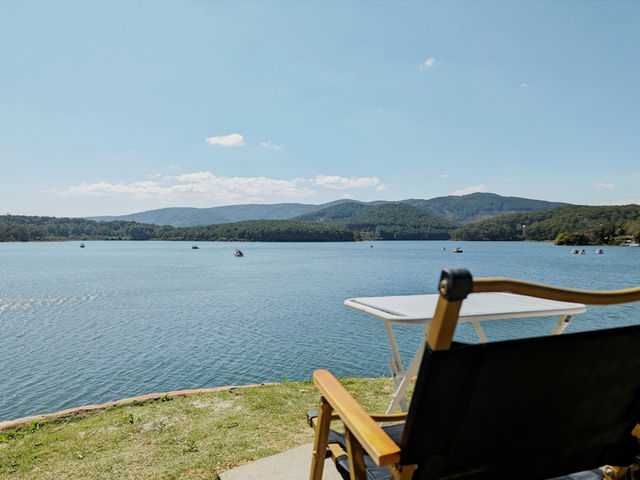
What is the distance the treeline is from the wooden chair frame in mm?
129297

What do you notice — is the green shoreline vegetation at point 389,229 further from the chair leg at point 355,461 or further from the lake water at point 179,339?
the chair leg at point 355,461

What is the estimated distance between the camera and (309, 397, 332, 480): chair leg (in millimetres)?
1558

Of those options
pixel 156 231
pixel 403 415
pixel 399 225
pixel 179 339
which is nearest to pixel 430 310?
pixel 403 415

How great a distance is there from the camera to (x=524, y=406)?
1.23 metres

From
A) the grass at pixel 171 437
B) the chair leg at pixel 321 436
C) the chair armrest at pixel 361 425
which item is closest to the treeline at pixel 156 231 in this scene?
the grass at pixel 171 437

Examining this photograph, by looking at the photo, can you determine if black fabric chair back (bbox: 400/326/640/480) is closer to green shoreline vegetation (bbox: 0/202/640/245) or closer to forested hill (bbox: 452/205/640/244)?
forested hill (bbox: 452/205/640/244)

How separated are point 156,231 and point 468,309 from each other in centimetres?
17301

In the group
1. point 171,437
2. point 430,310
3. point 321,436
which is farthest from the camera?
point 171,437

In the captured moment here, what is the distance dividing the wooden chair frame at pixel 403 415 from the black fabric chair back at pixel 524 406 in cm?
6

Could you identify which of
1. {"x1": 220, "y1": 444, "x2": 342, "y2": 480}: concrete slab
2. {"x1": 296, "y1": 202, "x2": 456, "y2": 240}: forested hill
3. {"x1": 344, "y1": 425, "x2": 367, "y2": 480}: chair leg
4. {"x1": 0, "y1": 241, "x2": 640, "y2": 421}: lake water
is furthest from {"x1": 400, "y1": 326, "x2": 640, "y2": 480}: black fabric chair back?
{"x1": 296, "y1": 202, "x2": 456, "y2": 240}: forested hill

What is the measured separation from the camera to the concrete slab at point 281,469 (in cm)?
259

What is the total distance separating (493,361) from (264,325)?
16816 millimetres

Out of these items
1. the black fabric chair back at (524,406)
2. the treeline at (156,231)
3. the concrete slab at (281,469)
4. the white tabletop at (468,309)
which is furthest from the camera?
the treeline at (156,231)

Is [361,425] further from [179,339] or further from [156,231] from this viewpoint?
[156,231]
